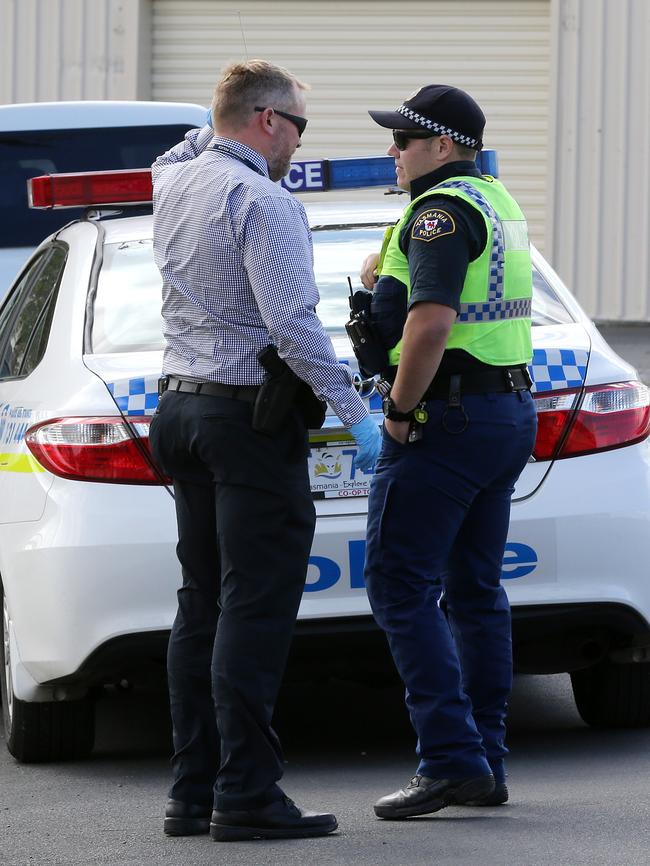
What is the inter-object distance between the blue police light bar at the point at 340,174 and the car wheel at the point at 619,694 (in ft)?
5.61

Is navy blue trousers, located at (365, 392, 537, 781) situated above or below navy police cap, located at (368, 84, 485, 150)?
below

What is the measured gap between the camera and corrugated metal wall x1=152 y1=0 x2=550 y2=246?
13.7 meters

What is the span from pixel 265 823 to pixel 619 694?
4.80ft

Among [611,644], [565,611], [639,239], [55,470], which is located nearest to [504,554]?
[565,611]

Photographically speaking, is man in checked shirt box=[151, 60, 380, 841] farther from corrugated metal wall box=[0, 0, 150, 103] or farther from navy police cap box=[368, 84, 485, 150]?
corrugated metal wall box=[0, 0, 150, 103]

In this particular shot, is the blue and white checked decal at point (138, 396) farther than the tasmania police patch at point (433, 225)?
Yes

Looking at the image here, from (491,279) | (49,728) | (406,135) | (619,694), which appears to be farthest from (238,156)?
(619,694)

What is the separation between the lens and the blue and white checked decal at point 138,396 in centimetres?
402

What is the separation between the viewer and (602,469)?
Result: 4125 millimetres

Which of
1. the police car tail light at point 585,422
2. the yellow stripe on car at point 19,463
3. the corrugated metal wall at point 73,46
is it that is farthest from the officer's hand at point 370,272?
the corrugated metal wall at point 73,46

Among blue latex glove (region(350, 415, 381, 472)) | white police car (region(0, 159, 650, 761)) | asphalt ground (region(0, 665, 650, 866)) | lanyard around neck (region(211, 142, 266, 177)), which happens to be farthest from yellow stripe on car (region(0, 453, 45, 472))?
lanyard around neck (region(211, 142, 266, 177))

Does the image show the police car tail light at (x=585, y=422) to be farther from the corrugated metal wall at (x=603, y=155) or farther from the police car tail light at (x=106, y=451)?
the corrugated metal wall at (x=603, y=155)

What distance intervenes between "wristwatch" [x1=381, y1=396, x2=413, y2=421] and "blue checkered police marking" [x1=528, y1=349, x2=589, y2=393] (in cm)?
61

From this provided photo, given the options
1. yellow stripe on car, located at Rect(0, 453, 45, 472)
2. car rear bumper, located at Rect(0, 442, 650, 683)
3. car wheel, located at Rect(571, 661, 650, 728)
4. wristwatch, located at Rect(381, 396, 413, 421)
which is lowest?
car wheel, located at Rect(571, 661, 650, 728)
